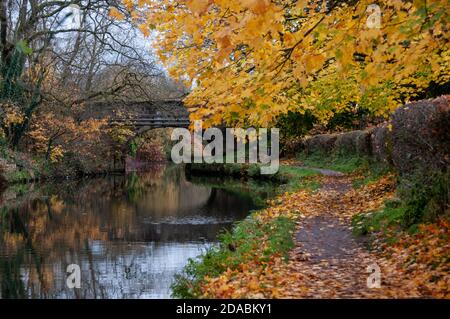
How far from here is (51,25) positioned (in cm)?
2450

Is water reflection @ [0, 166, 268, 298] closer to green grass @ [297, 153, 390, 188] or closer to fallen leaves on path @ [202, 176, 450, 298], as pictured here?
fallen leaves on path @ [202, 176, 450, 298]

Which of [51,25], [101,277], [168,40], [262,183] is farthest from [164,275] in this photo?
[51,25]

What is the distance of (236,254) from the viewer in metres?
8.73

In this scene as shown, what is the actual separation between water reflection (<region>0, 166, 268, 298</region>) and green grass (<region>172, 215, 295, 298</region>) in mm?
508

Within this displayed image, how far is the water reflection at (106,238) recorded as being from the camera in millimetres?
8922

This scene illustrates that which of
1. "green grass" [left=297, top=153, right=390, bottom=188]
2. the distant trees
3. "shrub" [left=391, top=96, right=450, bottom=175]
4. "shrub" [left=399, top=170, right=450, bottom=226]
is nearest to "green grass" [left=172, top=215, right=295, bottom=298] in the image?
"shrub" [left=399, top=170, right=450, bottom=226]

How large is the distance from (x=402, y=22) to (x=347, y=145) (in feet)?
65.8

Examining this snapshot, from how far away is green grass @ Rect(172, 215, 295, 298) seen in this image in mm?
7752

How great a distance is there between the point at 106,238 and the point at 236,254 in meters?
5.47

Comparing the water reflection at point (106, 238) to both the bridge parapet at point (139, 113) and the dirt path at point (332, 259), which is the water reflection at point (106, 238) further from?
the bridge parapet at point (139, 113)

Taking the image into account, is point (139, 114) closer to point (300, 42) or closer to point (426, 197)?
point (426, 197)

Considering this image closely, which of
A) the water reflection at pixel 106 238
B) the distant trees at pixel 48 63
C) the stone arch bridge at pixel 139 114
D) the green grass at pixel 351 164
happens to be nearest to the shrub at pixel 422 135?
the green grass at pixel 351 164

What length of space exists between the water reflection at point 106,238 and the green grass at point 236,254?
508 millimetres

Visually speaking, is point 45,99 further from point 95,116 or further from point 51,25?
point 95,116
